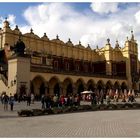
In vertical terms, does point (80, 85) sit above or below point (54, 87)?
above

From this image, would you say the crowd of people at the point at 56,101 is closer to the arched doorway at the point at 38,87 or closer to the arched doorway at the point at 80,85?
the arched doorway at the point at 38,87

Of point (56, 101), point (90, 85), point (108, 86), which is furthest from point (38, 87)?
point (56, 101)

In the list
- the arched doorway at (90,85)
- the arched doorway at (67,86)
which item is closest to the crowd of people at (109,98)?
the arched doorway at (67,86)

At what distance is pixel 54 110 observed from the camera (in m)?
25.7

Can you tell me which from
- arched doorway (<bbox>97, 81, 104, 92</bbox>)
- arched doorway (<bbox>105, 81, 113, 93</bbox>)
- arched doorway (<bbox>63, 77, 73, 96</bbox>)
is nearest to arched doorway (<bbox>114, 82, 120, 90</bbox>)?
arched doorway (<bbox>105, 81, 113, 93</bbox>)

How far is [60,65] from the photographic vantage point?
60750mm

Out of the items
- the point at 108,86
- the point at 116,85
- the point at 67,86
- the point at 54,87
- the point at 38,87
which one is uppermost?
the point at 116,85

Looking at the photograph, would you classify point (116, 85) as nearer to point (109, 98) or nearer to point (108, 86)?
point (108, 86)

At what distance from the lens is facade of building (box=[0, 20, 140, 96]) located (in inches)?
1588

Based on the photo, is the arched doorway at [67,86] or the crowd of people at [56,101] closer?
the crowd of people at [56,101]

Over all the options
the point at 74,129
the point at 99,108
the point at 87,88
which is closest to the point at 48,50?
the point at 87,88

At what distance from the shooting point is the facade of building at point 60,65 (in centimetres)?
4034

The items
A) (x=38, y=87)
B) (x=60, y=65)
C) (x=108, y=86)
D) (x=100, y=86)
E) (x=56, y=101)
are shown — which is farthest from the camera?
(x=108, y=86)

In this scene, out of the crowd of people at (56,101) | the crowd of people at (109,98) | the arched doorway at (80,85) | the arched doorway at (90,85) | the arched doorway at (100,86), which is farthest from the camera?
the arched doorway at (100,86)
